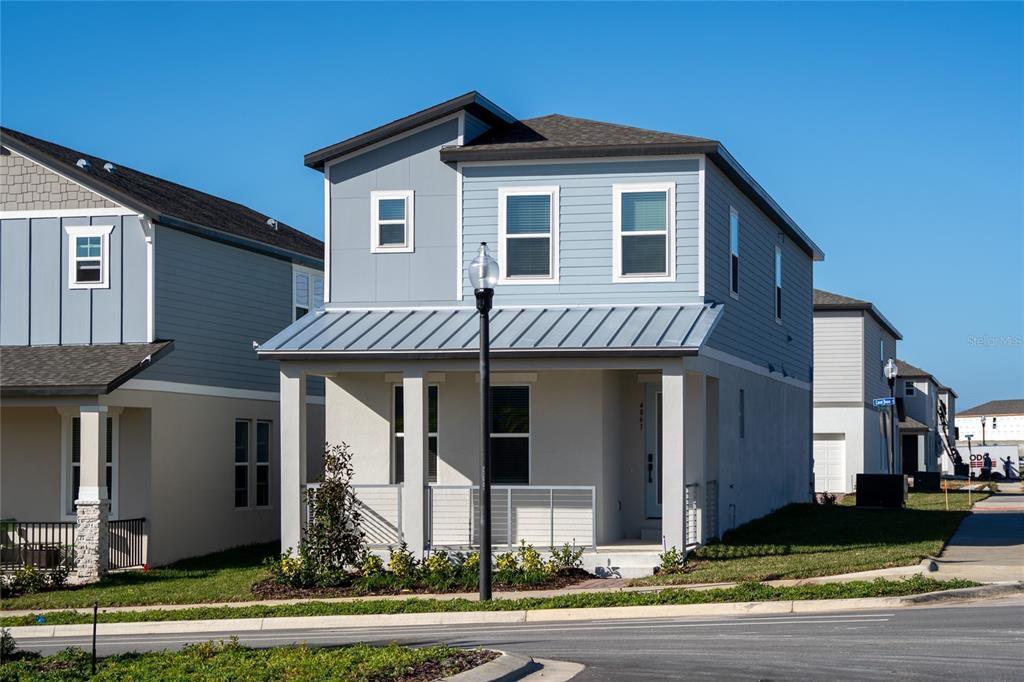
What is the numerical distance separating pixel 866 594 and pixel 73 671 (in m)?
9.75

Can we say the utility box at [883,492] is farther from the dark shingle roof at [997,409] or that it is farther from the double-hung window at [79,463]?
the dark shingle roof at [997,409]

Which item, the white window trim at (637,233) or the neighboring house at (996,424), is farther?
the neighboring house at (996,424)

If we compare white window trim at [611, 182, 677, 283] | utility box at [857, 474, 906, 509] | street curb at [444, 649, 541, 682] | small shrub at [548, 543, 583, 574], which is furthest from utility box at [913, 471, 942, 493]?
street curb at [444, 649, 541, 682]

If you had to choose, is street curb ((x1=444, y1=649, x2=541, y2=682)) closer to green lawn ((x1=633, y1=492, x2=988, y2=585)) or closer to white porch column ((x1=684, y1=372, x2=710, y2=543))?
green lawn ((x1=633, y1=492, x2=988, y2=585))

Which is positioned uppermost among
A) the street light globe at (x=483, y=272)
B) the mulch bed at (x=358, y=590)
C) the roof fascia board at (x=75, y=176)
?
the roof fascia board at (x=75, y=176)

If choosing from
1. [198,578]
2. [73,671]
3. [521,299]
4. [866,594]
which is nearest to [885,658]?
[866,594]

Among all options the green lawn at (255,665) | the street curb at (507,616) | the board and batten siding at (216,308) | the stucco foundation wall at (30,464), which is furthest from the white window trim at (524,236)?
the green lawn at (255,665)

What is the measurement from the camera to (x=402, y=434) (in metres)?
23.8

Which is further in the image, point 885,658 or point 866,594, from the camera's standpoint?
point 866,594

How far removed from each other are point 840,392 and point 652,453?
80.1 ft

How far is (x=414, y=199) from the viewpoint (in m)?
23.8

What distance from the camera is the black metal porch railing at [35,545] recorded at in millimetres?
23609

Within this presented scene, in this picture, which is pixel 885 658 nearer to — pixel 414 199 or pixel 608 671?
pixel 608 671

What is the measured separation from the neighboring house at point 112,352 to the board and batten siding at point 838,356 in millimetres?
25805
